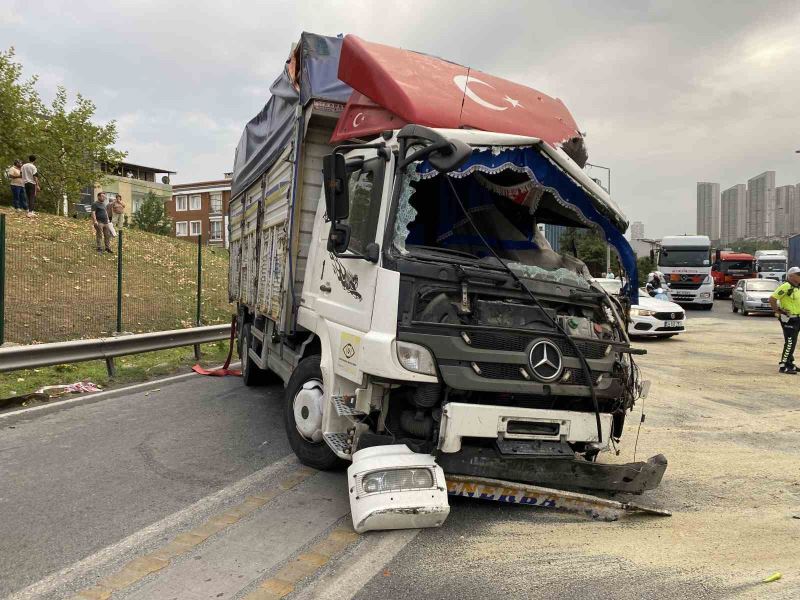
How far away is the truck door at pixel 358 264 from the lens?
4.09 m

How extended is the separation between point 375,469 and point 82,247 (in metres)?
14.0

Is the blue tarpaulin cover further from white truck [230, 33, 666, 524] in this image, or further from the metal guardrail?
the metal guardrail

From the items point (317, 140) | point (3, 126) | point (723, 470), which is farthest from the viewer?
point (3, 126)

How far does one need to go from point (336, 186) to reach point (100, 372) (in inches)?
276

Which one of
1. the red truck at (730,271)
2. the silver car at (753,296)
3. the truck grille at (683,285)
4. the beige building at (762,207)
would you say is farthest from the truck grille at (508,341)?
the beige building at (762,207)

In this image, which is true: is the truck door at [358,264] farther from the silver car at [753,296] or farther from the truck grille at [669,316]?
the silver car at [753,296]

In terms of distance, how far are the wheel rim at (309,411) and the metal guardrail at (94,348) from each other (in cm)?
480

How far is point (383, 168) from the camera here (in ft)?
13.7

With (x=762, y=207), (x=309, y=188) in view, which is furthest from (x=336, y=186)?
(x=762, y=207)

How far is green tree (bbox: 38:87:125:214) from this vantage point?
2730cm

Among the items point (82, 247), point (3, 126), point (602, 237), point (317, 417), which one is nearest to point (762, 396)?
point (602, 237)

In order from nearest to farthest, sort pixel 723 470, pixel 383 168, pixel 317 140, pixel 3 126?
1. pixel 383 168
2. pixel 723 470
3. pixel 317 140
4. pixel 3 126

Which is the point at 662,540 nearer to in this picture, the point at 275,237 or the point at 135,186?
the point at 275,237

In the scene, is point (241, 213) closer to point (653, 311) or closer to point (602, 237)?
point (602, 237)
